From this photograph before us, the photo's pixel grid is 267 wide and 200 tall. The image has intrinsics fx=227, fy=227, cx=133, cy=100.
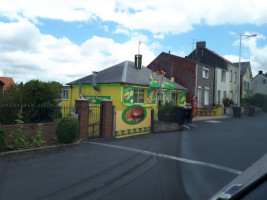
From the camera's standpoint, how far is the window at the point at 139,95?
727 inches

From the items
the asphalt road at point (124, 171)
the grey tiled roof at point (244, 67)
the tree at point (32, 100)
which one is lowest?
the asphalt road at point (124, 171)

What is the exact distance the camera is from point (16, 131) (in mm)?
8516

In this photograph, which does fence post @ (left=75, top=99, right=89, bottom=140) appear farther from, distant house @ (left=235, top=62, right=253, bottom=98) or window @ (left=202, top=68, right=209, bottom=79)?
distant house @ (left=235, top=62, right=253, bottom=98)

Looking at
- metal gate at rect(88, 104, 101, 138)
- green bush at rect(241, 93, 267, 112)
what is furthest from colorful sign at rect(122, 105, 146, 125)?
green bush at rect(241, 93, 267, 112)

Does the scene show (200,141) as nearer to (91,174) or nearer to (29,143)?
(91,174)

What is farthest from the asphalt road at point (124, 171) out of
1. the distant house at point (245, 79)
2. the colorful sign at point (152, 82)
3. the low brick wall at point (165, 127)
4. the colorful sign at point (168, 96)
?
the distant house at point (245, 79)

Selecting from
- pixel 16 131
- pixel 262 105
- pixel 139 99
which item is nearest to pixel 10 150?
pixel 16 131

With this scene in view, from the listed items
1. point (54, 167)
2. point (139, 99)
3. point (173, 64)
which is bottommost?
point (54, 167)

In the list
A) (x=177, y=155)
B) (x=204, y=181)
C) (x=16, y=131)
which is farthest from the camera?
(x=16, y=131)

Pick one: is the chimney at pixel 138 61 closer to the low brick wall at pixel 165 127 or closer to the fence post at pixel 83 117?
the low brick wall at pixel 165 127

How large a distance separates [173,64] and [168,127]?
46.3 feet

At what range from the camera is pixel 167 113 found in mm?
15133

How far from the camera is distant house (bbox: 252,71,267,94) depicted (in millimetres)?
51250

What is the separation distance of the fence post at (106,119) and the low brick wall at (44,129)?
7.93 ft
